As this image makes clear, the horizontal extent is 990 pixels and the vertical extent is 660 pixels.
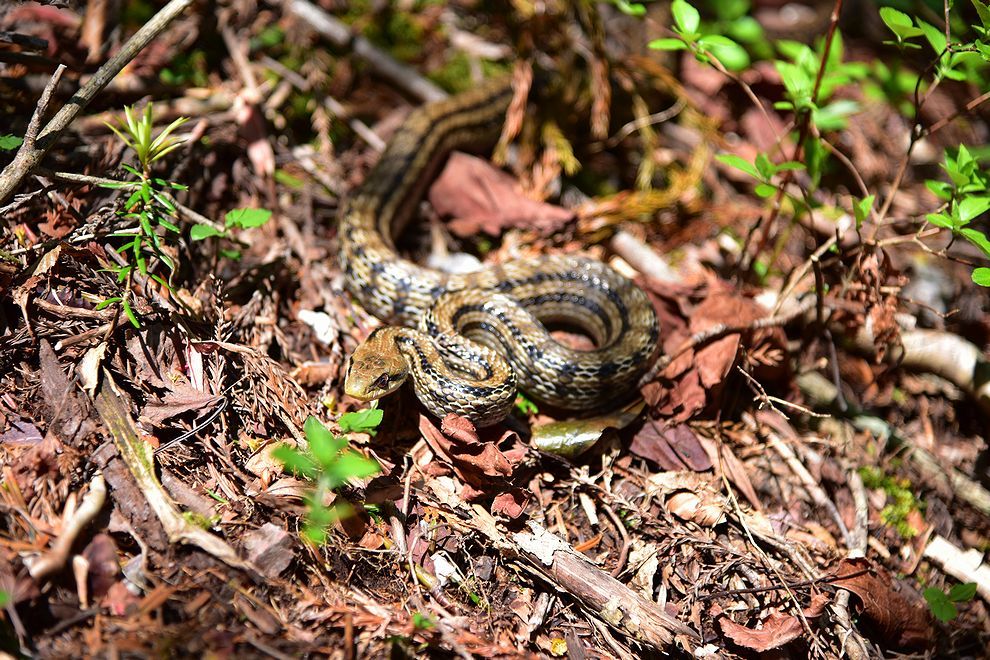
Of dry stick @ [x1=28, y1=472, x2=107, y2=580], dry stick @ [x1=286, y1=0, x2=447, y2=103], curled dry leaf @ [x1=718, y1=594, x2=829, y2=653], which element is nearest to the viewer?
dry stick @ [x1=28, y1=472, x2=107, y2=580]

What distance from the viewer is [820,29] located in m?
8.16

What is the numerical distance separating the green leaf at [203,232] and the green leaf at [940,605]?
5328 millimetres

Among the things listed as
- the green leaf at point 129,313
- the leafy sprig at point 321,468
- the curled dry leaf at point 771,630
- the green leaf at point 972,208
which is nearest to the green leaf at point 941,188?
the green leaf at point 972,208

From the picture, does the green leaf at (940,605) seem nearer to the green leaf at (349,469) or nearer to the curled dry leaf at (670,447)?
the curled dry leaf at (670,447)

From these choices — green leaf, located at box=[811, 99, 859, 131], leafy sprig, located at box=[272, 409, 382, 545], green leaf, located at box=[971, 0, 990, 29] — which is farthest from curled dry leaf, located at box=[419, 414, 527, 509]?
green leaf, located at box=[811, 99, 859, 131]

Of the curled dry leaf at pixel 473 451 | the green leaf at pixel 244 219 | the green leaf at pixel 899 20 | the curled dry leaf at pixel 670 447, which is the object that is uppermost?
the green leaf at pixel 899 20

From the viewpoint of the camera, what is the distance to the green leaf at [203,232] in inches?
170

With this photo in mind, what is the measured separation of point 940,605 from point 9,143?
6.75 meters

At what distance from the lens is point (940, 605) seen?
4145 mm

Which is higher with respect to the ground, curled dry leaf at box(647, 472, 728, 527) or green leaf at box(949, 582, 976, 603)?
curled dry leaf at box(647, 472, 728, 527)

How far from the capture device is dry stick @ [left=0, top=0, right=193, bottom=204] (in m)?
3.86

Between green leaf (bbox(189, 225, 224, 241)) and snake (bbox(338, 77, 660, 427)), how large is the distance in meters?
1.17

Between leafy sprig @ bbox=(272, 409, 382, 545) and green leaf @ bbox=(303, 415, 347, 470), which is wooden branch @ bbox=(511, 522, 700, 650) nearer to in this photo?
leafy sprig @ bbox=(272, 409, 382, 545)

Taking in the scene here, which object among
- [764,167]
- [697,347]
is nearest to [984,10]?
[764,167]
